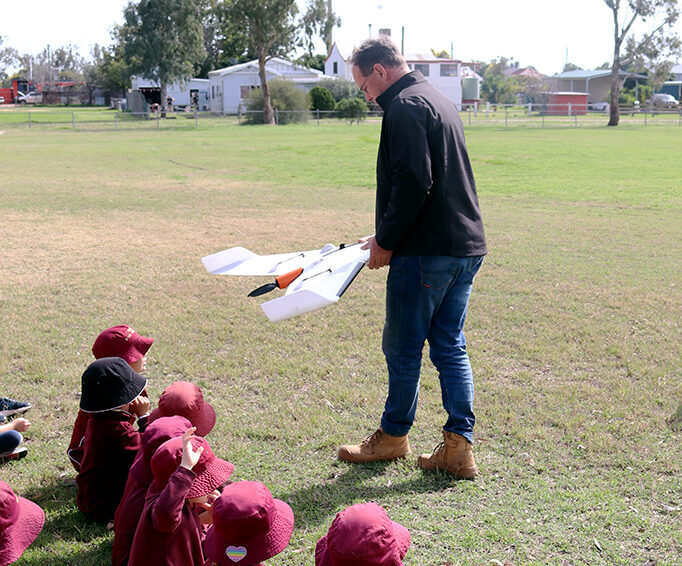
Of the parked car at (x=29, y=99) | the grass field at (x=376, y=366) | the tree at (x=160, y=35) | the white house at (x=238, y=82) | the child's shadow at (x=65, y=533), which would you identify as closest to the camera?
the child's shadow at (x=65, y=533)

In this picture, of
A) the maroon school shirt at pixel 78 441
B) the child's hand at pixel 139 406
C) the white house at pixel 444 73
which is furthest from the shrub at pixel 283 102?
the child's hand at pixel 139 406

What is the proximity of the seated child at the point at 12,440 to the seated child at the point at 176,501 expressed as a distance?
1.67 metres

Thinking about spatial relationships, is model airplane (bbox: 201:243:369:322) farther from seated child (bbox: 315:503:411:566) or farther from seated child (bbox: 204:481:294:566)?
seated child (bbox: 315:503:411:566)

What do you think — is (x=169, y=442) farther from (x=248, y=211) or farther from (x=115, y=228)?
(x=248, y=211)

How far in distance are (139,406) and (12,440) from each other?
0.98m

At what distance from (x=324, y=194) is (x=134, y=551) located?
12712 mm

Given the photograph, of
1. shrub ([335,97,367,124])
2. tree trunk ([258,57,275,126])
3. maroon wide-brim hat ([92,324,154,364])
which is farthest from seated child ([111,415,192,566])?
shrub ([335,97,367,124])

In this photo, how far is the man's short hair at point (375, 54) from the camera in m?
3.45

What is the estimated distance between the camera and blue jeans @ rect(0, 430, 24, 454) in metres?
3.89

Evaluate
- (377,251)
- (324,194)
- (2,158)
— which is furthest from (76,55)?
(377,251)

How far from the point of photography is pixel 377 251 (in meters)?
3.51

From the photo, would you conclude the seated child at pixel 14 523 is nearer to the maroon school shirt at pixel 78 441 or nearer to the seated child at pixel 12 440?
the maroon school shirt at pixel 78 441

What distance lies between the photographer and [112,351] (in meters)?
3.71

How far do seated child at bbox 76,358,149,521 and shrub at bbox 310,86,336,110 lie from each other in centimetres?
4851
